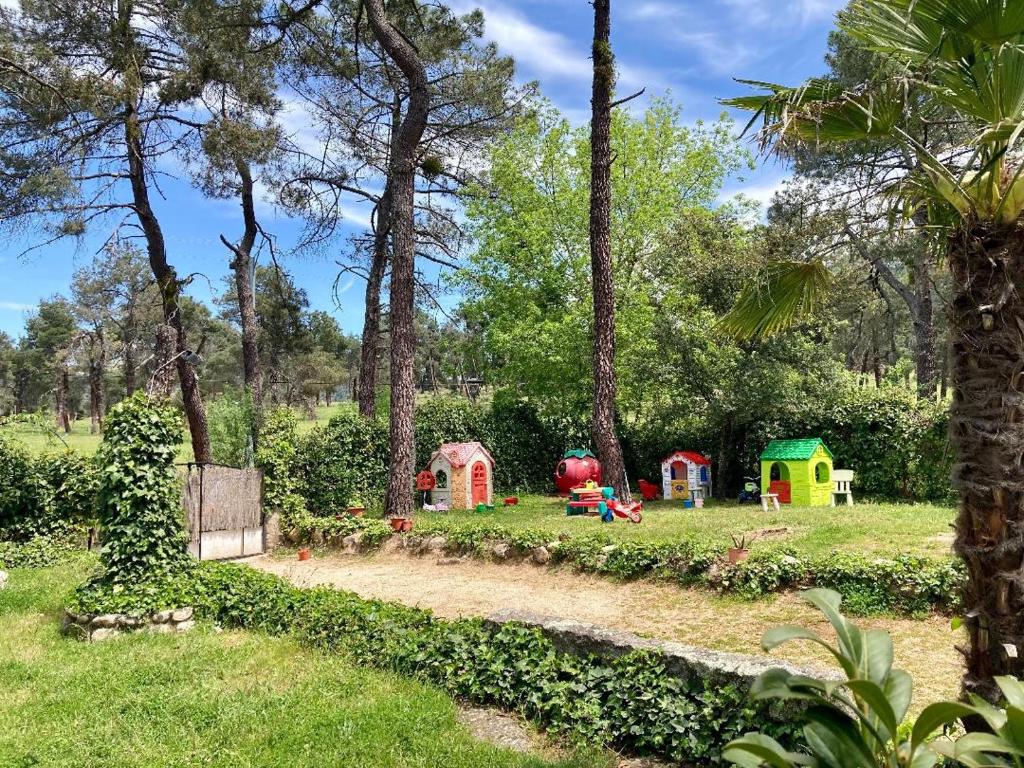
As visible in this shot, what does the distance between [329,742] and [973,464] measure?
144 inches

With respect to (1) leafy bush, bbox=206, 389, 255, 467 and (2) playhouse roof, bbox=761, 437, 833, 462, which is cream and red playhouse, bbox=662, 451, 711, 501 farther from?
(1) leafy bush, bbox=206, 389, 255, 467

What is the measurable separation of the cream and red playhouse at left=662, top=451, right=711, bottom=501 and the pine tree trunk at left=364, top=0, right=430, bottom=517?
20.5ft

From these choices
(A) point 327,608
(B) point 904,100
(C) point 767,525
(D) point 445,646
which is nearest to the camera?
(B) point 904,100

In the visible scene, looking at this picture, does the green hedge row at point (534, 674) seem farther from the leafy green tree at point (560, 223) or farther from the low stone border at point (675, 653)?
the leafy green tree at point (560, 223)

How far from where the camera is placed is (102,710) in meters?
4.48

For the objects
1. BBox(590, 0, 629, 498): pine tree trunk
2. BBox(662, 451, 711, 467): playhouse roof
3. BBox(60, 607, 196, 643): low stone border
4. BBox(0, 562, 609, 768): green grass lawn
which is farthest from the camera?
BBox(662, 451, 711, 467): playhouse roof

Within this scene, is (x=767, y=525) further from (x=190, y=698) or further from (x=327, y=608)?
(x=190, y=698)

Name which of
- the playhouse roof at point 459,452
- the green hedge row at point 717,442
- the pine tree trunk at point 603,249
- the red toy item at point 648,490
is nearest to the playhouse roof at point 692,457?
the green hedge row at point 717,442

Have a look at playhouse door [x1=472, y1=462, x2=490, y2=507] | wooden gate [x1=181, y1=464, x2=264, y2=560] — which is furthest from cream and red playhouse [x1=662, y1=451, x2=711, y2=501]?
wooden gate [x1=181, y1=464, x2=264, y2=560]

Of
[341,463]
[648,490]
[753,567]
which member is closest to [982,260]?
[753,567]

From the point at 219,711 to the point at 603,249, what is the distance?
10.7 metres

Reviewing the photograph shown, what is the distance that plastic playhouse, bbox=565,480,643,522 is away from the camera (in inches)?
468

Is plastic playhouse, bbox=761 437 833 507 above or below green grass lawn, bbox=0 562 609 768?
above

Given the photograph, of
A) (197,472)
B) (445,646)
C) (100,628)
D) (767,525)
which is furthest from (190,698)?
(767,525)
